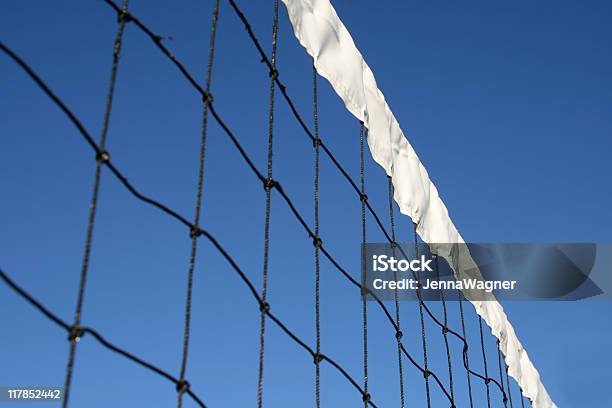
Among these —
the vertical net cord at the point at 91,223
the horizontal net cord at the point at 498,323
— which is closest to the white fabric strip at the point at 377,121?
the horizontal net cord at the point at 498,323

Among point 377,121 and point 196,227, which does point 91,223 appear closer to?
point 196,227

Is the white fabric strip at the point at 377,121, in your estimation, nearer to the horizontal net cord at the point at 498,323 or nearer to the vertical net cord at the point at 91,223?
the horizontal net cord at the point at 498,323

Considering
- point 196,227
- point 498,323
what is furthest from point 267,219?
point 498,323

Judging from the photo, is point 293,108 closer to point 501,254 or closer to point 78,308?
point 78,308

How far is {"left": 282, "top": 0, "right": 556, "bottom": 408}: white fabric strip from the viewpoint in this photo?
271 centimetres

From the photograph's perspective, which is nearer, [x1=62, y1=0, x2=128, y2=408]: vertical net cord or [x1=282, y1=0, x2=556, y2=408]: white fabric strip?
[x1=62, y1=0, x2=128, y2=408]: vertical net cord

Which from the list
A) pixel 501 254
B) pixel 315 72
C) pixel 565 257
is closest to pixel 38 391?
pixel 315 72

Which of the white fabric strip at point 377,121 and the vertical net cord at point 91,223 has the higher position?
the white fabric strip at point 377,121

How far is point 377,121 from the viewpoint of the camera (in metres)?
3.15

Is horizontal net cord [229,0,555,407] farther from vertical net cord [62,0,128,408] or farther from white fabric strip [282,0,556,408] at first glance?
vertical net cord [62,0,128,408]

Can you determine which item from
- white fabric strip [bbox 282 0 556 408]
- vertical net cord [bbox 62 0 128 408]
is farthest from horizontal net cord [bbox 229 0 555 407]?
vertical net cord [bbox 62 0 128 408]

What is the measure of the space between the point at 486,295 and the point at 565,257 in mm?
2627

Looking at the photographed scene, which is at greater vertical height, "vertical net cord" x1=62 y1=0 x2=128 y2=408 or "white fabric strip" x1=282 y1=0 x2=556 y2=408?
"white fabric strip" x1=282 y1=0 x2=556 y2=408

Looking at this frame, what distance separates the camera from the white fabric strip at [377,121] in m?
2.71
